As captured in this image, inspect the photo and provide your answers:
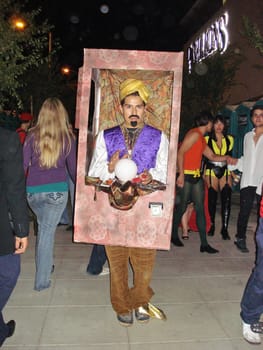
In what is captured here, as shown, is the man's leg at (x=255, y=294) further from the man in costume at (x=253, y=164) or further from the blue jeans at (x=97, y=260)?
the man in costume at (x=253, y=164)

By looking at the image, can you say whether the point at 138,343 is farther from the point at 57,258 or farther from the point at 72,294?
the point at 57,258

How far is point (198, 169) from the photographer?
223 inches

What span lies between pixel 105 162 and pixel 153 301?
1489mm

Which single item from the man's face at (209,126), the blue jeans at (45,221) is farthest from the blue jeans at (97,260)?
the man's face at (209,126)

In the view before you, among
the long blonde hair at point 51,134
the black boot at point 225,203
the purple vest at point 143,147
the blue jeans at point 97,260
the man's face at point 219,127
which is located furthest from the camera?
the black boot at point 225,203

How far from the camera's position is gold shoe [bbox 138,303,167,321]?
3482mm

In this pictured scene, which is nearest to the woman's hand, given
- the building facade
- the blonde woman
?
the blonde woman

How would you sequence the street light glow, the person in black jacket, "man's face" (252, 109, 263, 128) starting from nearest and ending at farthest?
the person in black jacket
"man's face" (252, 109, 263, 128)
the street light glow

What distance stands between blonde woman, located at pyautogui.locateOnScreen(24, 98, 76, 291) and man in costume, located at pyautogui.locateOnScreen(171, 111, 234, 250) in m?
1.89

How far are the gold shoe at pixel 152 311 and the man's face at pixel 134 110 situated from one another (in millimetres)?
1504

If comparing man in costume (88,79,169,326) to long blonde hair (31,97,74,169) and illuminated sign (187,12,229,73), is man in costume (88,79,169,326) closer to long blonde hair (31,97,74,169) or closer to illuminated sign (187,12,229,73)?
long blonde hair (31,97,74,169)

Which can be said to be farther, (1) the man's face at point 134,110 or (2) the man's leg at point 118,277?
(2) the man's leg at point 118,277

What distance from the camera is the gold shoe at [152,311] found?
3.48 meters

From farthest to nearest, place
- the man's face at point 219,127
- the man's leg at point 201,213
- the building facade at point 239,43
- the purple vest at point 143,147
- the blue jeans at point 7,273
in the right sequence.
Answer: the building facade at point 239,43 < the man's face at point 219,127 < the man's leg at point 201,213 < the purple vest at point 143,147 < the blue jeans at point 7,273
